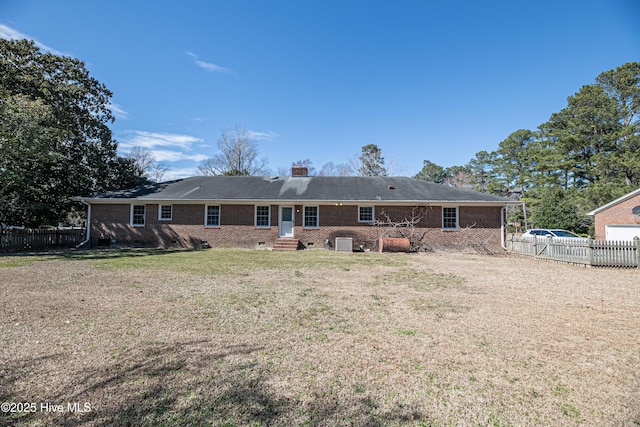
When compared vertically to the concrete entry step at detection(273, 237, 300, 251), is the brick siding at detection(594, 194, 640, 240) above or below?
above

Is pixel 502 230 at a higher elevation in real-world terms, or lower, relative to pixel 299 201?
lower

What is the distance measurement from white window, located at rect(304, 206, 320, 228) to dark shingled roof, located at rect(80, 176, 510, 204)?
0.70 metres

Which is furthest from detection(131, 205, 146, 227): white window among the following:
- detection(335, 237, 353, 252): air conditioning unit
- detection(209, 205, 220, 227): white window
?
detection(335, 237, 353, 252): air conditioning unit

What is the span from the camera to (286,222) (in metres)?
18.3

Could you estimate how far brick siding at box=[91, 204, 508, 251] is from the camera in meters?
17.2

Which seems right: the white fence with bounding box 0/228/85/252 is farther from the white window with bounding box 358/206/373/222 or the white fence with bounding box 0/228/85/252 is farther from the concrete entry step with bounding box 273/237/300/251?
the white window with bounding box 358/206/373/222

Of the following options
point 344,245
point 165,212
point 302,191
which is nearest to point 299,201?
point 302,191

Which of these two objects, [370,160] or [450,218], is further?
[370,160]

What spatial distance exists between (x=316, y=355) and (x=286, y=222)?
14743mm

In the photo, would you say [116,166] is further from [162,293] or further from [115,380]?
[115,380]

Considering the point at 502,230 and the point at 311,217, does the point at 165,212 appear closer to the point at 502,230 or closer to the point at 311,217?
the point at 311,217

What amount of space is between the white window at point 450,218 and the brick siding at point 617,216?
1179 cm

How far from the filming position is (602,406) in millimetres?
2760

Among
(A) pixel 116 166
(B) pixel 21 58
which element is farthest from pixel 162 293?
(B) pixel 21 58
